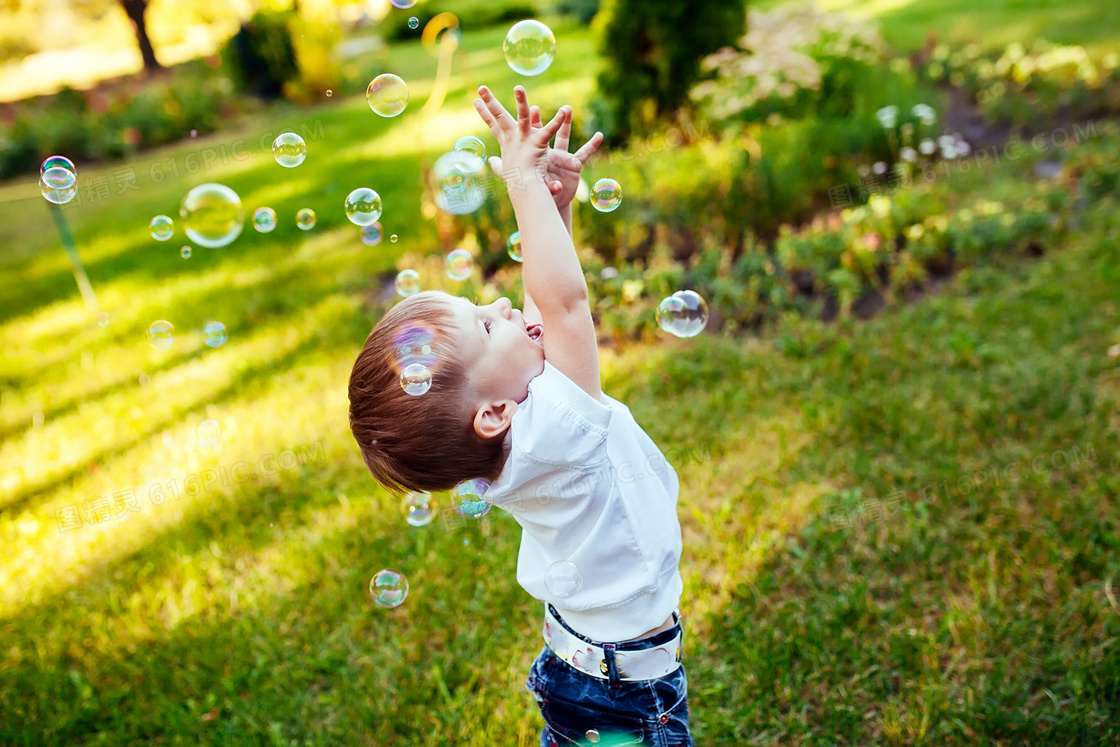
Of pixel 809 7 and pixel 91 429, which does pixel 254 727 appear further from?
pixel 809 7

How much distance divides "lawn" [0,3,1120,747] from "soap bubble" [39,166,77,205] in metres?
1.45

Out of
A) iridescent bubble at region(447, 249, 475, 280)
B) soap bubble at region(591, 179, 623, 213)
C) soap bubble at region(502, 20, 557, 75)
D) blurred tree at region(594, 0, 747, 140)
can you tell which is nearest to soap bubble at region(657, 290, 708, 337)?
soap bubble at region(591, 179, 623, 213)

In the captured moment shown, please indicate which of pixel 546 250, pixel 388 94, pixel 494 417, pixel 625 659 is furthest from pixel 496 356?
pixel 388 94

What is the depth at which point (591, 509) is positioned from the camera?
58.7 inches

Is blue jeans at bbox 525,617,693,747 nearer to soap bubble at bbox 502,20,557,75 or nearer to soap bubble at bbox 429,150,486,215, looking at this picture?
soap bubble at bbox 429,150,486,215

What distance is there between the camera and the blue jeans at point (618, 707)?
1630 millimetres

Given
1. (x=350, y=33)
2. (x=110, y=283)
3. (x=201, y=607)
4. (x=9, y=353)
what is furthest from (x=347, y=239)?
(x=350, y=33)

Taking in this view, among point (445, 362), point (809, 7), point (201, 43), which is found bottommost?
point (201, 43)

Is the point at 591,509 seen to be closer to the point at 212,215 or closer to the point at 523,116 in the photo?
the point at 523,116

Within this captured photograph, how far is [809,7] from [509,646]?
7.57 meters

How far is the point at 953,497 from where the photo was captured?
281cm

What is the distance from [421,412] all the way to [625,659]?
704mm

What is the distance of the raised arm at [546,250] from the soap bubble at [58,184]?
1993 millimetres

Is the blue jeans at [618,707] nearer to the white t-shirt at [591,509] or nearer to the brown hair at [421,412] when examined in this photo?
the white t-shirt at [591,509]
